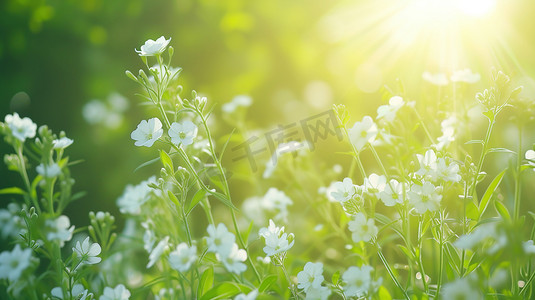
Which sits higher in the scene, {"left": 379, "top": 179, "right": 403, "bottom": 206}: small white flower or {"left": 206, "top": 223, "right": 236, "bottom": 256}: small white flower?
{"left": 206, "top": 223, "right": 236, "bottom": 256}: small white flower

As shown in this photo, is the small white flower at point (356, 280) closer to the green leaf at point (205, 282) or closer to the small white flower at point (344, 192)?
the small white flower at point (344, 192)

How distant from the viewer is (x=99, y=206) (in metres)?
2.95

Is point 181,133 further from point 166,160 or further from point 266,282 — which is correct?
point 266,282

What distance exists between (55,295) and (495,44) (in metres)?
2.33

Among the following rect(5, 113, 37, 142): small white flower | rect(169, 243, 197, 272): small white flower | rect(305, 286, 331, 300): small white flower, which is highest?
rect(5, 113, 37, 142): small white flower

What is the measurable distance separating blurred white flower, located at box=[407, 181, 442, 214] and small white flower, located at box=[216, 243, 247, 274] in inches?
15.0

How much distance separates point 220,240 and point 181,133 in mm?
264

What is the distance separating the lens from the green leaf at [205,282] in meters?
1.14

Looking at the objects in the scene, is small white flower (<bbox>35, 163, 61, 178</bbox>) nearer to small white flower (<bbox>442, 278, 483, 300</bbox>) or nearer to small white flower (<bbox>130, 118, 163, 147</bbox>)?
small white flower (<bbox>130, 118, 163, 147</bbox>)

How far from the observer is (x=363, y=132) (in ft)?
3.93

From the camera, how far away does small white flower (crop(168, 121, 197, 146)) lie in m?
1.10

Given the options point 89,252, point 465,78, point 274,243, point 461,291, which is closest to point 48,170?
point 89,252

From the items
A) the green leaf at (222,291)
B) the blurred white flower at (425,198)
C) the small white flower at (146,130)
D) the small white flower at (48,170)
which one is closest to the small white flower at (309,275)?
the green leaf at (222,291)

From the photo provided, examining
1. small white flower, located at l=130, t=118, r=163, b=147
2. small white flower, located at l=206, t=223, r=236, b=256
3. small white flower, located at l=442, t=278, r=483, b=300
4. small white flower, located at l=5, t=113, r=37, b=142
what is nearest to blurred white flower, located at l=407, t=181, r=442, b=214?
small white flower, located at l=442, t=278, r=483, b=300
